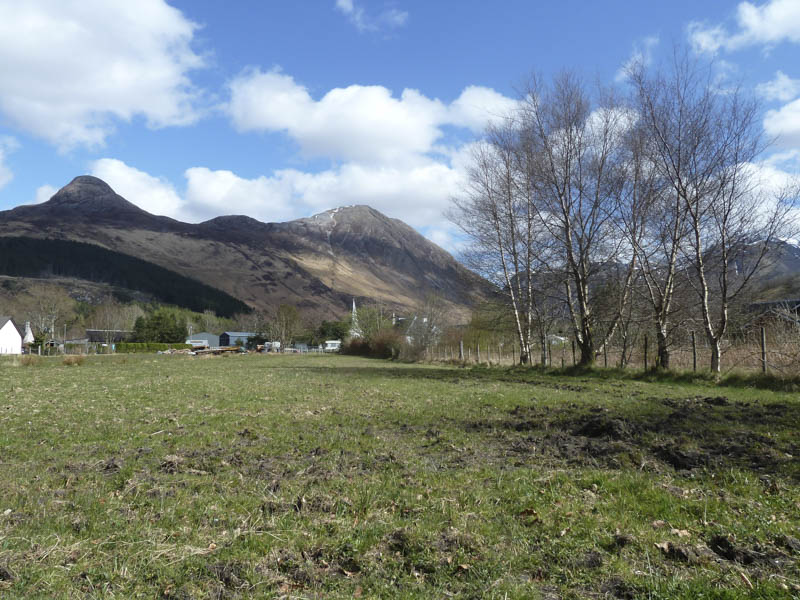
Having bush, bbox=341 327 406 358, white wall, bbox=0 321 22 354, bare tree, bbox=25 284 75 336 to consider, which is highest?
bare tree, bbox=25 284 75 336

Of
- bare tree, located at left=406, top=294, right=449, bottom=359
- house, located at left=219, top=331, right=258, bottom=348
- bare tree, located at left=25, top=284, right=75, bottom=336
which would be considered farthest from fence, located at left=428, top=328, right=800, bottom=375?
house, located at left=219, top=331, right=258, bottom=348

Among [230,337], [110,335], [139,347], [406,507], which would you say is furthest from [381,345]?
[230,337]

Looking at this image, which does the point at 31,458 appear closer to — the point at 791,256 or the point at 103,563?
the point at 103,563

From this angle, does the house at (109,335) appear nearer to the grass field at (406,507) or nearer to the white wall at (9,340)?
the white wall at (9,340)

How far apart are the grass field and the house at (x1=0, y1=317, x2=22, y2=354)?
9189 cm

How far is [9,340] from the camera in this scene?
8450cm

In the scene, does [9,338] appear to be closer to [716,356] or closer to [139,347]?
[139,347]

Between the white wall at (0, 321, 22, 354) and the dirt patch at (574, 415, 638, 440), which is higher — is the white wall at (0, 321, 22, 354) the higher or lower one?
the higher one

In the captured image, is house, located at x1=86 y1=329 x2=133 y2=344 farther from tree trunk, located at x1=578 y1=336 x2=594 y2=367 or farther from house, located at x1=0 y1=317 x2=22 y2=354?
tree trunk, located at x1=578 y1=336 x2=594 y2=367

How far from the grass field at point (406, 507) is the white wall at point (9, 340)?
92567mm

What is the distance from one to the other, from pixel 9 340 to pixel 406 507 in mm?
103759

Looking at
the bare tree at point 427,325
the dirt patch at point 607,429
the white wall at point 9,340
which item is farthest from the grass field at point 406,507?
the white wall at point 9,340

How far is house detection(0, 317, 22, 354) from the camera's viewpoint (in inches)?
3214

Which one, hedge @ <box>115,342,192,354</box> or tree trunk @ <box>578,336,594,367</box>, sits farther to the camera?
hedge @ <box>115,342,192,354</box>
